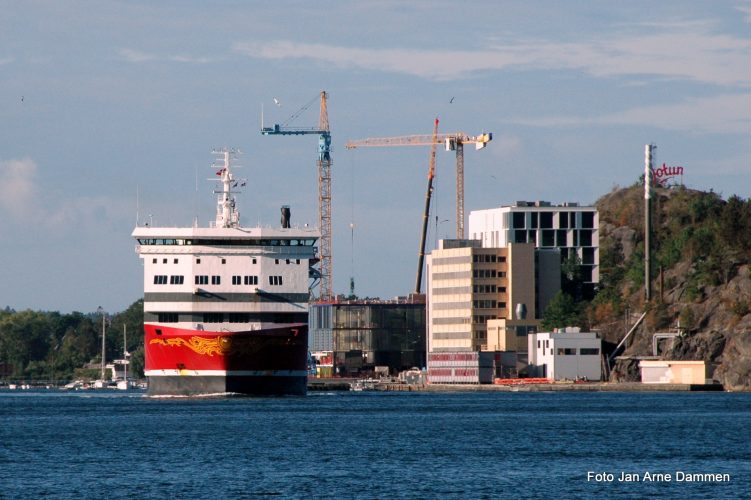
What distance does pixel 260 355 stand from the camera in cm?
11506

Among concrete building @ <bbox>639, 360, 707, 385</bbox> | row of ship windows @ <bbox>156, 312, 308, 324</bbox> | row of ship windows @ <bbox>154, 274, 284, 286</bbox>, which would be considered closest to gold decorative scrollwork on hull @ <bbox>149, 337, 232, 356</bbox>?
row of ship windows @ <bbox>156, 312, 308, 324</bbox>

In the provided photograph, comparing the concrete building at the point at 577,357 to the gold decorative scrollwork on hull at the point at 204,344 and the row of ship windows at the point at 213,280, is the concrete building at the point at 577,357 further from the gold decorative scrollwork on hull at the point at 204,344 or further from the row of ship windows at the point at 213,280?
the gold decorative scrollwork on hull at the point at 204,344

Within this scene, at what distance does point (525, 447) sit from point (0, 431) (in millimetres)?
35109

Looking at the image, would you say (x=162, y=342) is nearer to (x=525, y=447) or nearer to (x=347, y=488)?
(x=525, y=447)

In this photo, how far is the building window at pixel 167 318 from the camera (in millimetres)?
116938

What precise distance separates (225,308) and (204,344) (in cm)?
350

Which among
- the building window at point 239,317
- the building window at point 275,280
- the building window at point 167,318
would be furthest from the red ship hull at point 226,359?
the building window at point 275,280

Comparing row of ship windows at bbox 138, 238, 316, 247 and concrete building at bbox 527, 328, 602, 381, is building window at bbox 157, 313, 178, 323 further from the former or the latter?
concrete building at bbox 527, 328, 602, 381

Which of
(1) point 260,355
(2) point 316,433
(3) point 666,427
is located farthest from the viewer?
(1) point 260,355

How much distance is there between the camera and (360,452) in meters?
74.6

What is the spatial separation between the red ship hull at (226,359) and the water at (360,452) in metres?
1.98

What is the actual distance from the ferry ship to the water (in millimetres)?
2763

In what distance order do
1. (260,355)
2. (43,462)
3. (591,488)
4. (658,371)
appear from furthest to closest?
(658,371) → (260,355) → (43,462) → (591,488)

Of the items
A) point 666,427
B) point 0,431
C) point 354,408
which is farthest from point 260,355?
point 666,427
